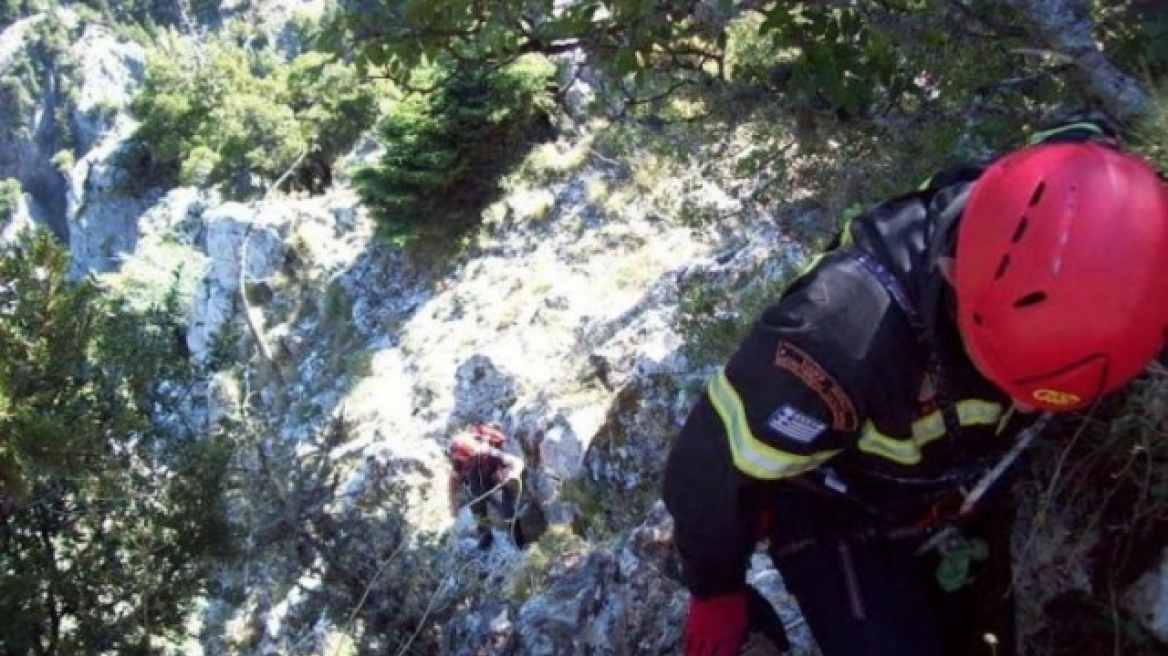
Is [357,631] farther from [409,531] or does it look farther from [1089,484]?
[1089,484]

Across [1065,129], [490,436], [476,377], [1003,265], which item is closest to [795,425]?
[1003,265]

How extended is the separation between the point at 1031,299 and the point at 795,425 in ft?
1.78

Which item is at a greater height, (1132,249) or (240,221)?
(240,221)

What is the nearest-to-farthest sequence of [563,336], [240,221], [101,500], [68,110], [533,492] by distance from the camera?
[101,500] → [533,492] → [563,336] → [240,221] → [68,110]

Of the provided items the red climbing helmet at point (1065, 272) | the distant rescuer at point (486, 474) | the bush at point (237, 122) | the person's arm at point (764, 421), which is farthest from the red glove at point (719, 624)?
the bush at point (237, 122)

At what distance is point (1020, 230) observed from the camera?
1.93 meters

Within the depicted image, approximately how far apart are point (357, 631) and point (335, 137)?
19.2 m

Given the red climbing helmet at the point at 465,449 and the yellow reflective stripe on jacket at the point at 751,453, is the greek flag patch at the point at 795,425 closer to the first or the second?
the yellow reflective stripe on jacket at the point at 751,453

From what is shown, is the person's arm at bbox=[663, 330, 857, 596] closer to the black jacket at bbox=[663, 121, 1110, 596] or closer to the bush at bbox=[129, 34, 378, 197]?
the black jacket at bbox=[663, 121, 1110, 596]

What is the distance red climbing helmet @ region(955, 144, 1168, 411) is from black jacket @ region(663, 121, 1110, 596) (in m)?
0.17

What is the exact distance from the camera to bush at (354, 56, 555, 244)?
1549 centimetres

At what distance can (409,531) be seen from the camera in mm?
6598

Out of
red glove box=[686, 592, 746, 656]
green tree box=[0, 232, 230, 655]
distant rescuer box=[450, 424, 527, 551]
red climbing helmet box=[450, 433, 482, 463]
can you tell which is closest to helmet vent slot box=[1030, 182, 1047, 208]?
red glove box=[686, 592, 746, 656]

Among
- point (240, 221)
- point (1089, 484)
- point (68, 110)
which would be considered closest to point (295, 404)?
point (240, 221)
